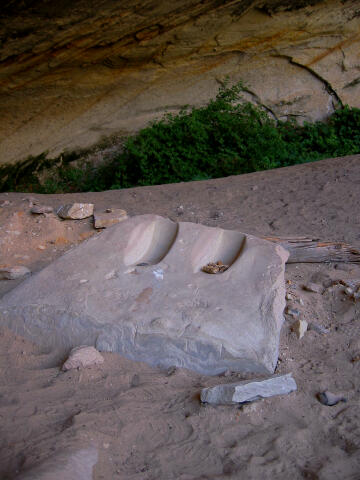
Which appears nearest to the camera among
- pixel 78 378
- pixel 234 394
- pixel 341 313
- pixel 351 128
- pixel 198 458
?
pixel 198 458

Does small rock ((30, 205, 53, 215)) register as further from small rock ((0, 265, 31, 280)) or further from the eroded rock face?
the eroded rock face

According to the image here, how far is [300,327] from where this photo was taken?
236 cm

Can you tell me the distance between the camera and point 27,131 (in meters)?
7.24

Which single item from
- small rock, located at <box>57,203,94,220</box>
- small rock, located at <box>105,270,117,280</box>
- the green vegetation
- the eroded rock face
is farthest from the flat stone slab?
the eroded rock face

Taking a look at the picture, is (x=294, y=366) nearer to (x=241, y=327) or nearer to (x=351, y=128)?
(x=241, y=327)

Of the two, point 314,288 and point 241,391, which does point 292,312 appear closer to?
point 314,288

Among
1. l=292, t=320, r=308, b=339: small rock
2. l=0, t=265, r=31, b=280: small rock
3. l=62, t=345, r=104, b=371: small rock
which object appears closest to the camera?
l=62, t=345, r=104, b=371: small rock

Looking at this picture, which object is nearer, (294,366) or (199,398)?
(199,398)

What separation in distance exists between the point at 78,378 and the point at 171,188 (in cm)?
339

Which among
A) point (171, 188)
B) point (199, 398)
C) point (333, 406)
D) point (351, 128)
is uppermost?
point (199, 398)

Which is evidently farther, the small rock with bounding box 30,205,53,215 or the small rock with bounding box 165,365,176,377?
the small rock with bounding box 30,205,53,215

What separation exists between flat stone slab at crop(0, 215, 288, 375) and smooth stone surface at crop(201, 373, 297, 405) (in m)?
0.17

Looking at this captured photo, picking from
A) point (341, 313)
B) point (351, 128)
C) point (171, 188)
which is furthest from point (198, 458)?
point (351, 128)

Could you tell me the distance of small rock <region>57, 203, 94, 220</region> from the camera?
4266mm
